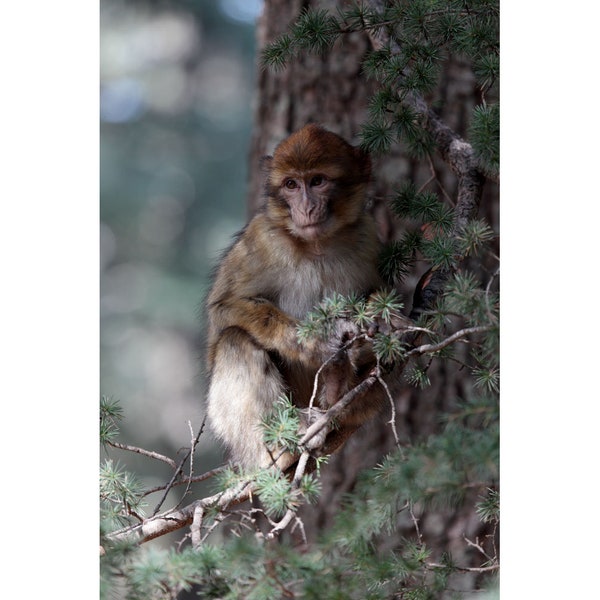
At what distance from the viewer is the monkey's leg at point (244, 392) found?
9.57 feet

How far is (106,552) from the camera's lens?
8.09 ft

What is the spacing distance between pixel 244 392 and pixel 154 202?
768mm

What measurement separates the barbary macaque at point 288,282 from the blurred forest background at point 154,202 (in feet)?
0.72

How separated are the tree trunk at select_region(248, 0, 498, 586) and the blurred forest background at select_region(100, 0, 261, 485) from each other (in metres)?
0.39

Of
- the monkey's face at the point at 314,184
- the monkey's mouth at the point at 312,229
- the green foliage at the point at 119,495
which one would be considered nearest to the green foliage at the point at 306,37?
the monkey's face at the point at 314,184

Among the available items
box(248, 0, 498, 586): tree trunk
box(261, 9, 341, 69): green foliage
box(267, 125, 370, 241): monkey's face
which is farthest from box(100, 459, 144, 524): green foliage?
box(261, 9, 341, 69): green foliage

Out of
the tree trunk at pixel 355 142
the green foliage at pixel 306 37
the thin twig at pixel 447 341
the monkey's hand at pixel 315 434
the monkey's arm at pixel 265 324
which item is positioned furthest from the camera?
the tree trunk at pixel 355 142

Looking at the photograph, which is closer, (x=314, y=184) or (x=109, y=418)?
(x=314, y=184)

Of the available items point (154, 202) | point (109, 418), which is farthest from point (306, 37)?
point (109, 418)

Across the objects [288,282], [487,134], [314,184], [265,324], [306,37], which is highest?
[306,37]

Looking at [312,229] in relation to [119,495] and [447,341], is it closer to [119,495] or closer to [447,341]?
[447,341]

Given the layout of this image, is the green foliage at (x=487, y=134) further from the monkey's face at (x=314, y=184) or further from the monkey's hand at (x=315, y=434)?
the monkey's hand at (x=315, y=434)

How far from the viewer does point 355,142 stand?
3.42m
